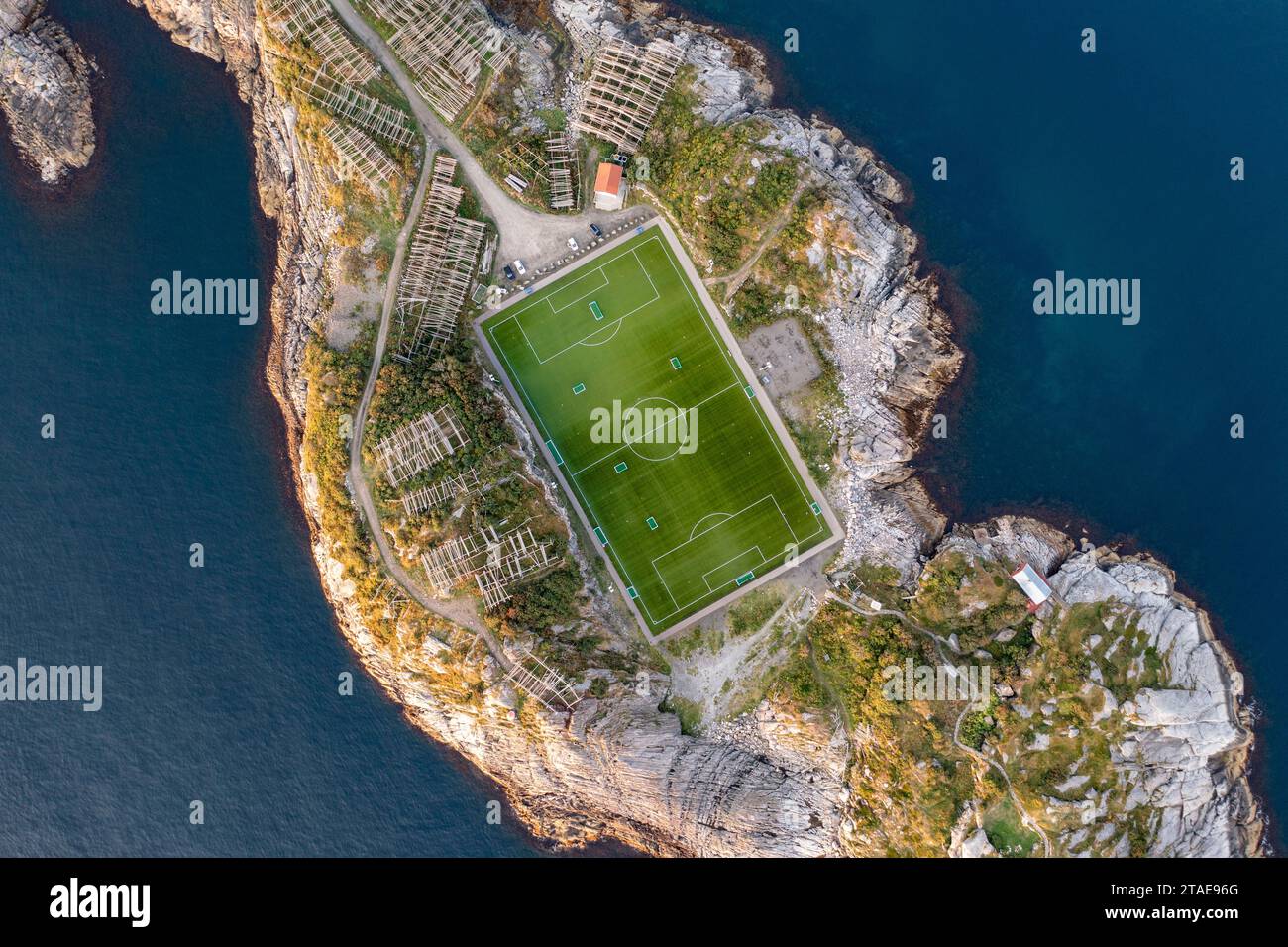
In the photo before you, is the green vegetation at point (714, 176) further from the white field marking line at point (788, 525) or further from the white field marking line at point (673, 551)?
the white field marking line at point (788, 525)

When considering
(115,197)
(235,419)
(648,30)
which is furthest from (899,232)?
(115,197)

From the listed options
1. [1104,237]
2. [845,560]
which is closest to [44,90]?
[845,560]

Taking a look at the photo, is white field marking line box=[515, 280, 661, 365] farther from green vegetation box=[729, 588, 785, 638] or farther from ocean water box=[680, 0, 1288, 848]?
green vegetation box=[729, 588, 785, 638]

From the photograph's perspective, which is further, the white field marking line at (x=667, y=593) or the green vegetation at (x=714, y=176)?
the white field marking line at (x=667, y=593)

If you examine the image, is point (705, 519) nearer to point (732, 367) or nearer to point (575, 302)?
point (732, 367)

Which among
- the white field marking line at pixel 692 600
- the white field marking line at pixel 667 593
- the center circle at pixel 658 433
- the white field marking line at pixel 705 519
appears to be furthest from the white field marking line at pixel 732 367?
the white field marking line at pixel 667 593
